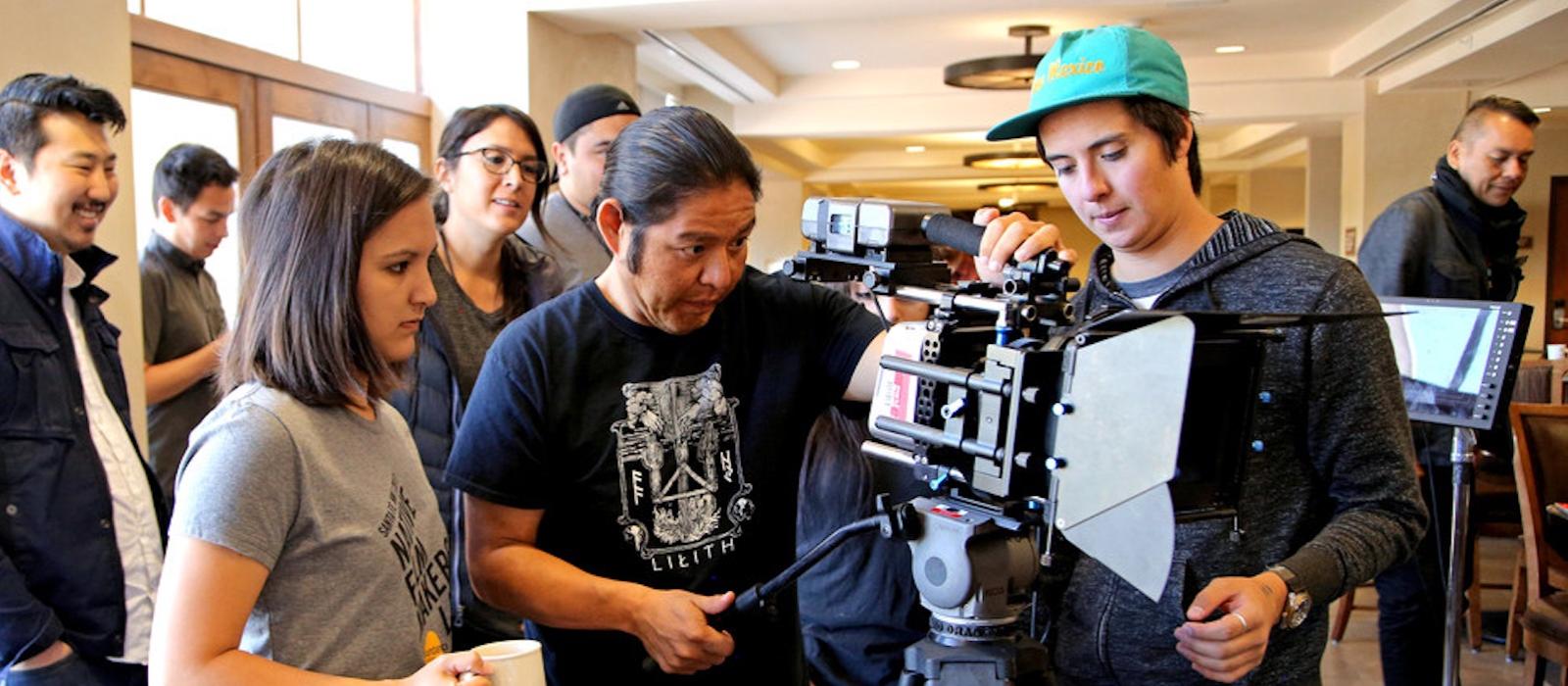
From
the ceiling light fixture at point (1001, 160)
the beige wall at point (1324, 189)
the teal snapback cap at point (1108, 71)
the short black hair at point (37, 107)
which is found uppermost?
the ceiling light fixture at point (1001, 160)

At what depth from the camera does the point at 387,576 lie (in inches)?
46.9

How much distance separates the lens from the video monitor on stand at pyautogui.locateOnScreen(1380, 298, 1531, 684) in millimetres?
2883

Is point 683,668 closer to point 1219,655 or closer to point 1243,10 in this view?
point 1219,655

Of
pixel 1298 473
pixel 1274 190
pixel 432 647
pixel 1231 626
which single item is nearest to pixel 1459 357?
pixel 1298 473

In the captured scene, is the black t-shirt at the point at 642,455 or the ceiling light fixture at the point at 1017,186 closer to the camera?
the black t-shirt at the point at 642,455

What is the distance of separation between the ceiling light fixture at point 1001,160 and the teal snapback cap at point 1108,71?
9832 mm

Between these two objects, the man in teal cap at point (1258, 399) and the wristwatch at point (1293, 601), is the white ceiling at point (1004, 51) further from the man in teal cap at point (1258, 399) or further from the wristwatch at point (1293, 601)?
the wristwatch at point (1293, 601)

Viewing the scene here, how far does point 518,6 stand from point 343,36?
0.84m

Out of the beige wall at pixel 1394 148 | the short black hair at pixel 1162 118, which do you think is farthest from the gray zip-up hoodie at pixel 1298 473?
the beige wall at pixel 1394 148

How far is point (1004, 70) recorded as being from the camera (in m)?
6.78

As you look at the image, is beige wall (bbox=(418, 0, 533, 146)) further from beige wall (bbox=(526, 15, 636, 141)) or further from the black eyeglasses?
the black eyeglasses

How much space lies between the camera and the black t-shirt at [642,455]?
130cm

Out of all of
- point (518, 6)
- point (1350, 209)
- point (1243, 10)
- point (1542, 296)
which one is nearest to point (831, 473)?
point (518, 6)

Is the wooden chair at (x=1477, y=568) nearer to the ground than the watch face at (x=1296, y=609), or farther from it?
nearer to the ground
